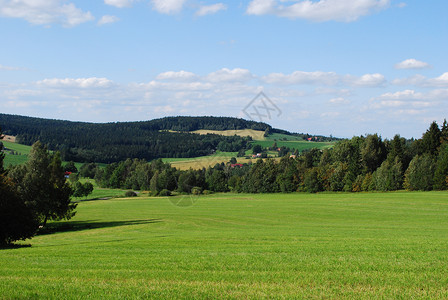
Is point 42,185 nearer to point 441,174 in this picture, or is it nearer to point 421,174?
point 421,174

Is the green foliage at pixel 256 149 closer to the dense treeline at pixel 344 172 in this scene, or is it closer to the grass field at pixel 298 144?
the grass field at pixel 298 144

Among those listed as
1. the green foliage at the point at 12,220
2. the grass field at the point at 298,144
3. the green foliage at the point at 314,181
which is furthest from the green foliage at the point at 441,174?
the grass field at the point at 298,144

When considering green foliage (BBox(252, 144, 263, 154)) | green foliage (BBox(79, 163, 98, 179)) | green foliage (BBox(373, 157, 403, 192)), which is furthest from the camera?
green foliage (BBox(79, 163, 98, 179))

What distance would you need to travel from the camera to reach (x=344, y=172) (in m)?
98.0

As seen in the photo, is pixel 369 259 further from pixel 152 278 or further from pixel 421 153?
pixel 421 153

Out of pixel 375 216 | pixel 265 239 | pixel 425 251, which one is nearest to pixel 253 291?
pixel 425 251

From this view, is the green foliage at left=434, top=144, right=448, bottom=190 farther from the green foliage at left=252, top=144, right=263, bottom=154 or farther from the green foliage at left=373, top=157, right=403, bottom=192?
the green foliage at left=252, top=144, right=263, bottom=154

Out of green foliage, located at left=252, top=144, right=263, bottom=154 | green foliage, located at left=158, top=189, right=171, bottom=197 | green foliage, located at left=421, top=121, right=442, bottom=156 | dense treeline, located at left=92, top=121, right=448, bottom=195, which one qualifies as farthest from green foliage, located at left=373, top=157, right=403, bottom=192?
green foliage, located at left=252, top=144, right=263, bottom=154

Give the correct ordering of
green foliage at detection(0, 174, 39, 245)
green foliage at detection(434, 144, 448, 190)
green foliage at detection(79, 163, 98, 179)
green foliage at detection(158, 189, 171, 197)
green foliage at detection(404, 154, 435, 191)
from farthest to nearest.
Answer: green foliage at detection(79, 163, 98, 179) → green foliage at detection(158, 189, 171, 197) → green foliage at detection(404, 154, 435, 191) → green foliage at detection(434, 144, 448, 190) → green foliage at detection(0, 174, 39, 245)

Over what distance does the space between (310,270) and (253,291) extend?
3353 millimetres

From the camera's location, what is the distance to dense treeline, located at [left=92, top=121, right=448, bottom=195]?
81.0 m

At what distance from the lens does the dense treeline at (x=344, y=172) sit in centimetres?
8100

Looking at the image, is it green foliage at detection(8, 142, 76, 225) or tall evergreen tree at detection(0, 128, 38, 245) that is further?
green foliage at detection(8, 142, 76, 225)

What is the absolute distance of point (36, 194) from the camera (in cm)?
4644
